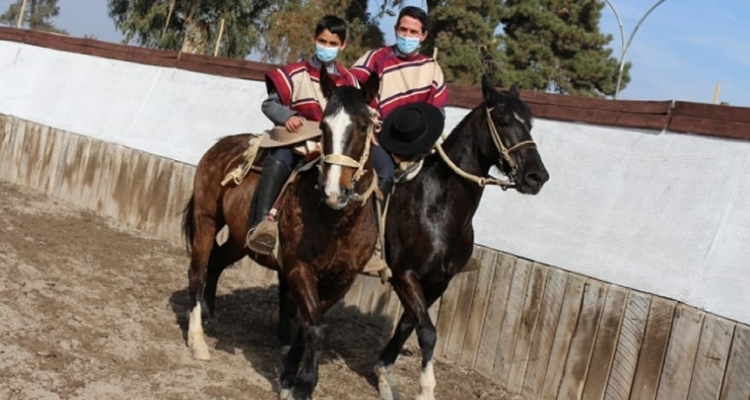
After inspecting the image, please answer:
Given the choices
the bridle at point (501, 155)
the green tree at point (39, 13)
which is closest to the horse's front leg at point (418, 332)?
the bridle at point (501, 155)

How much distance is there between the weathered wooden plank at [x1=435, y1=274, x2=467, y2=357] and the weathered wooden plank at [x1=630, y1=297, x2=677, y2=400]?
182cm

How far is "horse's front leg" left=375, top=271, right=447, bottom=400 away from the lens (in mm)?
5332

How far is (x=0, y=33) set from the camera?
12891mm

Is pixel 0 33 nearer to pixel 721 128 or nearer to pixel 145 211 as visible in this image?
pixel 145 211

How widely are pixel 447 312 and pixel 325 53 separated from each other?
106 inches

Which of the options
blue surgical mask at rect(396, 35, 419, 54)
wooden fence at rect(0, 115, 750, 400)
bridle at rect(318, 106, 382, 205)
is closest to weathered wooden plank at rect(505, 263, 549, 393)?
wooden fence at rect(0, 115, 750, 400)

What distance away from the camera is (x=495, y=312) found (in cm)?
652

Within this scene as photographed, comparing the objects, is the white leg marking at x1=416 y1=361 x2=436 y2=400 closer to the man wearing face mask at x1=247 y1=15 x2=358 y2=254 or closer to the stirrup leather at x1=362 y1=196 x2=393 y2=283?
the stirrup leather at x1=362 y1=196 x2=393 y2=283

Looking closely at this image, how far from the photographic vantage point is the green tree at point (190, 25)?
89.3 ft

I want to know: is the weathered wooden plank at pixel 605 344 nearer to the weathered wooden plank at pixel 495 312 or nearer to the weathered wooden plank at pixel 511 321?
the weathered wooden plank at pixel 511 321

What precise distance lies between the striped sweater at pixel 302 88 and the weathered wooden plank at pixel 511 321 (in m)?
2.16

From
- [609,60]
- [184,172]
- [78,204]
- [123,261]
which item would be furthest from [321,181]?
[609,60]

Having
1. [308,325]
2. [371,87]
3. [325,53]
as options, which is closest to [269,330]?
[308,325]

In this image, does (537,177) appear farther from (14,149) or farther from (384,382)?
(14,149)
